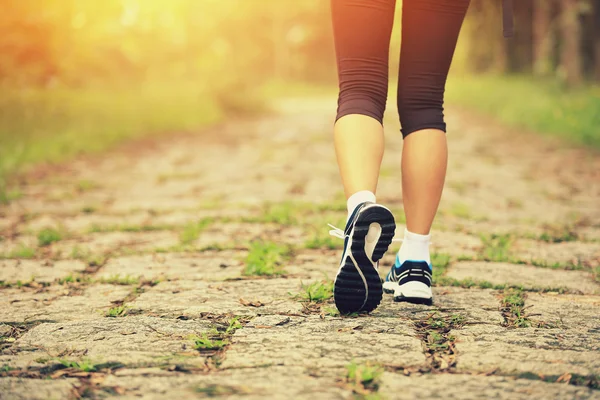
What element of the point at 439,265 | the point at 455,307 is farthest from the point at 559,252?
the point at 455,307

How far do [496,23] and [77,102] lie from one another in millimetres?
→ 11795

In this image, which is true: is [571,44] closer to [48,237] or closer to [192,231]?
[192,231]

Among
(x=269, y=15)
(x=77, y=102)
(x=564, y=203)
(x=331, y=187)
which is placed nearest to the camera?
(x=564, y=203)

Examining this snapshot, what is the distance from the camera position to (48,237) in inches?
132

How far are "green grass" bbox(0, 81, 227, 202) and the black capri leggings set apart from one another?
3080 millimetres

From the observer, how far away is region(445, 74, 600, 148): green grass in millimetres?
7793

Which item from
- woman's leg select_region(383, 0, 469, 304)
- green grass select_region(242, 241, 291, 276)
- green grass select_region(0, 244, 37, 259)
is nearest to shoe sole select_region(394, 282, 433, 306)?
woman's leg select_region(383, 0, 469, 304)

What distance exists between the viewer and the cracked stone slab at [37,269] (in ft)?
8.72

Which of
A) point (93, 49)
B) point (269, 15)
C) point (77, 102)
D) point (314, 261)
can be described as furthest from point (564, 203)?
point (269, 15)

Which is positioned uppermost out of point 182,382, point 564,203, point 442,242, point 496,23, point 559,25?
point 496,23

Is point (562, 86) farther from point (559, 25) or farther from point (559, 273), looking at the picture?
point (559, 273)

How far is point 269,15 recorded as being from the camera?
3225 cm

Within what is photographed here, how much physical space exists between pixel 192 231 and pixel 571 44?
9.21 m

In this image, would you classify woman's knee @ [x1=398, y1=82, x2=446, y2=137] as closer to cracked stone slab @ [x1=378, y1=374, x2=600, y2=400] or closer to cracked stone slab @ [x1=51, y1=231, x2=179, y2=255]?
cracked stone slab @ [x1=378, y1=374, x2=600, y2=400]
